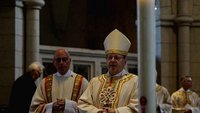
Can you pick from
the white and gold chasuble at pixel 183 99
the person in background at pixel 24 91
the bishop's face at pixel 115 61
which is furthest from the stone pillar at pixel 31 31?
the bishop's face at pixel 115 61

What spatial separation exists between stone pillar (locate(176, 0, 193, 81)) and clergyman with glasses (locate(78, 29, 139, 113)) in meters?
5.09

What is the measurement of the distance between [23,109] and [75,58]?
140 inches

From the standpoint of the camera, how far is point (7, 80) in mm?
7508

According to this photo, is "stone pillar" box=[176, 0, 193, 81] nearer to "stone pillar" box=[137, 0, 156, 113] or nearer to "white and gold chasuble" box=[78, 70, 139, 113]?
"white and gold chasuble" box=[78, 70, 139, 113]

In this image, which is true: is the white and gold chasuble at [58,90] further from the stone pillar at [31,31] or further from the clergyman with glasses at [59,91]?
the stone pillar at [31,31]

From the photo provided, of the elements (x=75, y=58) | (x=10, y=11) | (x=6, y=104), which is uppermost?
(x=10, y=11)

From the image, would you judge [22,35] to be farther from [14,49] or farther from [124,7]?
[124,7]

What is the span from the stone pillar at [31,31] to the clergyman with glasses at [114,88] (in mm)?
3405

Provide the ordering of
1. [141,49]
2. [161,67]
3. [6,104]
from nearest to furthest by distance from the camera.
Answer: [141,49], [6,104], [161,67]

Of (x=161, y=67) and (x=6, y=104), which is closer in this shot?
(x=6, y=104)

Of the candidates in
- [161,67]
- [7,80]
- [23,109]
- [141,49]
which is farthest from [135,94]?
[161,67]

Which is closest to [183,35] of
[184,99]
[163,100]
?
[184,99]

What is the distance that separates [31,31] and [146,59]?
18.1 ft

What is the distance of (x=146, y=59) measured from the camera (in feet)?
8.16
